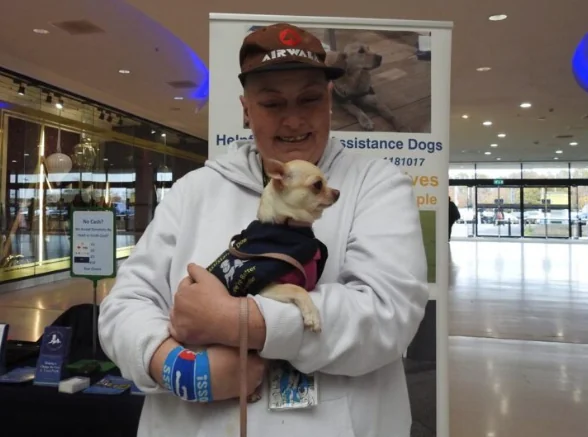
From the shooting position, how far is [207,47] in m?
6.75

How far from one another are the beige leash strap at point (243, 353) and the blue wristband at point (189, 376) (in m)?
0.06

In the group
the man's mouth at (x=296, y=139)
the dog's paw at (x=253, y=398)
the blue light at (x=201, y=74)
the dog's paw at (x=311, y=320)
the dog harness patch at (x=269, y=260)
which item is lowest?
the dog's paw at (x=253, y=398)

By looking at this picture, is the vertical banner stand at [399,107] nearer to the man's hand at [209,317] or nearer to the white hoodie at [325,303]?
the white hoodie at [325,303]

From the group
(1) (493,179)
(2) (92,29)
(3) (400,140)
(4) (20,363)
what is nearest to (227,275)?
(3) (400,140)

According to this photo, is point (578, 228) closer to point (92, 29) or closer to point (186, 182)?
point (92, 29)

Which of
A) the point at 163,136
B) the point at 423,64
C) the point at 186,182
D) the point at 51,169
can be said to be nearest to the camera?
the point at 186,182

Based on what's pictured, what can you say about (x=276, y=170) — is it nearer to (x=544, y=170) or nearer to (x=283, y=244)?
(x=283, y=244)

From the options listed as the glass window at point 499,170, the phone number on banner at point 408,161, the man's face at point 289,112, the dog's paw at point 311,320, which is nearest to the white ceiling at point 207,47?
the phone number on banner at point 408,161

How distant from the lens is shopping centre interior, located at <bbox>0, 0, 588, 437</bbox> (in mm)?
4754

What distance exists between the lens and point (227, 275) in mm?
941

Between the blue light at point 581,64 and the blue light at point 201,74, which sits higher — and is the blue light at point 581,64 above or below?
below

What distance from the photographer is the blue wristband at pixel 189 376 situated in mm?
848

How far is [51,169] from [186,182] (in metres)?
10.1

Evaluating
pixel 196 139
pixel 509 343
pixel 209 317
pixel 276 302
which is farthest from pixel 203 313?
pixel 196 139
